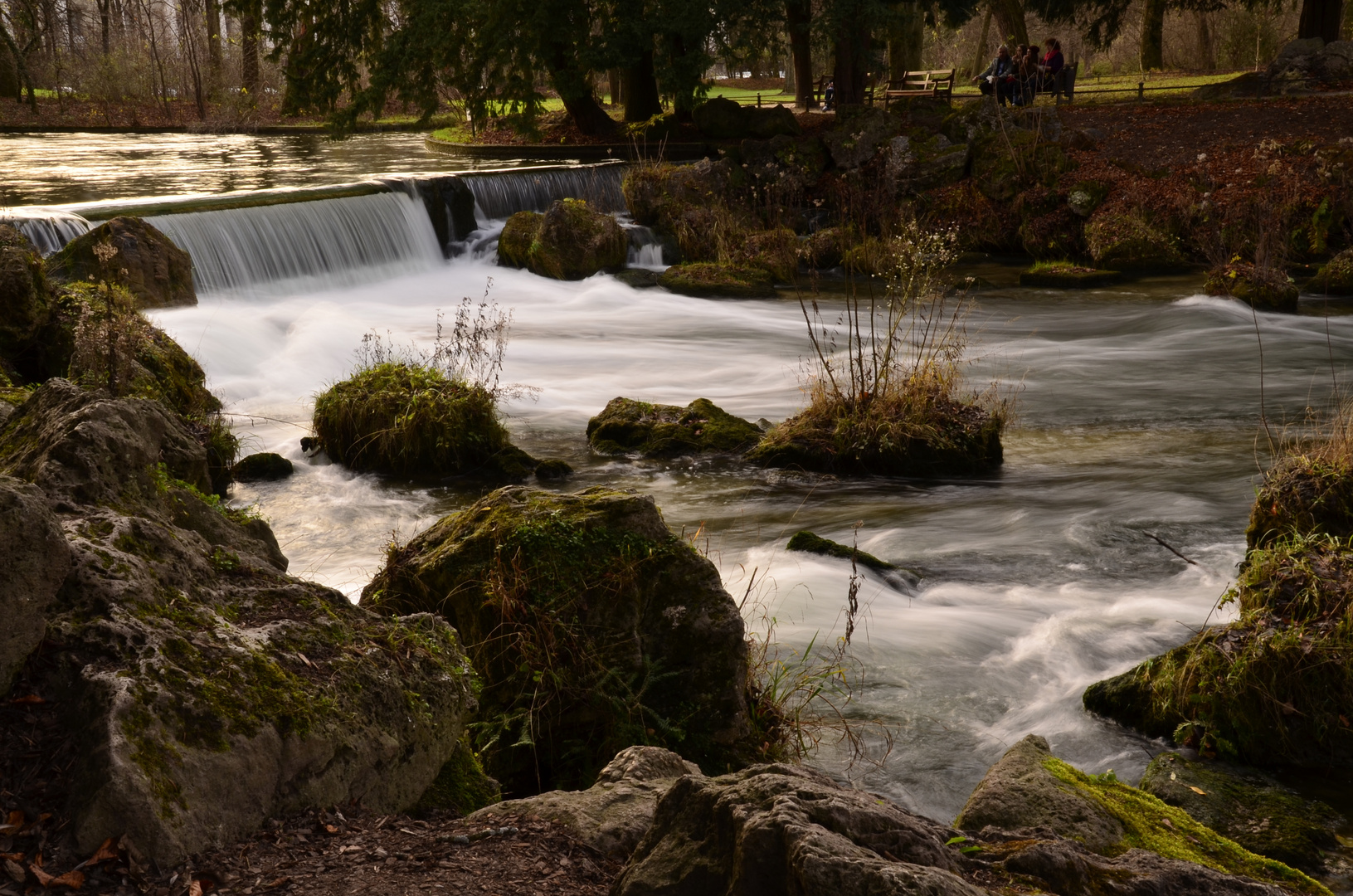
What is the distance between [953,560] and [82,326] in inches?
259

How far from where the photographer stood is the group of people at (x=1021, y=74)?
26406 millimetres

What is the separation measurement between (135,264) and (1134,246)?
50.9ft

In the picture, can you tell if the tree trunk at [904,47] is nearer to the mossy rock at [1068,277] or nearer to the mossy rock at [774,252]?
the mossy rock at [774,252]

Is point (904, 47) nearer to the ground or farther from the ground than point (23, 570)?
farther from the ground

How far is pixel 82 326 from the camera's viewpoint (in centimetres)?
821

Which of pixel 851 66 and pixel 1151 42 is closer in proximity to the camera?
pixel 851 66

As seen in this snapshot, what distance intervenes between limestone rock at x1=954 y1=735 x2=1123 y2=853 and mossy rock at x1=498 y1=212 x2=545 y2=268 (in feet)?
53.0

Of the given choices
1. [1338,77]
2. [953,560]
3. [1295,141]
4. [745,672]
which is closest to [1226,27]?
[1338,77]

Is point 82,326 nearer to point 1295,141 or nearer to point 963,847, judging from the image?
point 963,847

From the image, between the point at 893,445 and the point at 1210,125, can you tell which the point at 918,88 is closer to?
the point at 1210,125

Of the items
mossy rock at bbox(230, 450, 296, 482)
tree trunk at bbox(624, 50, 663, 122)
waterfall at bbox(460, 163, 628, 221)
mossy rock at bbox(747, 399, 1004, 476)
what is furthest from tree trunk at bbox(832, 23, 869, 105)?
mossy rock at bbox(230, 450, 296, 482)

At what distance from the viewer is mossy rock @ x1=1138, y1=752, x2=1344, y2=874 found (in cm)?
454

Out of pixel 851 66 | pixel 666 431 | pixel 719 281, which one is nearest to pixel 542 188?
pixel 719 281

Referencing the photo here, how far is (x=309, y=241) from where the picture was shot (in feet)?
54.7
